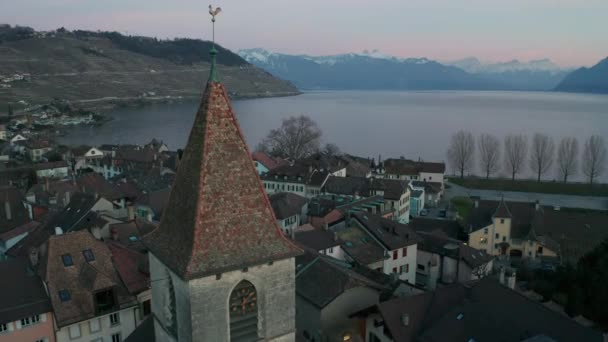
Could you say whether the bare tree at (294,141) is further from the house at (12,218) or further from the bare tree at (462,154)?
Answer: the house at (12,218)

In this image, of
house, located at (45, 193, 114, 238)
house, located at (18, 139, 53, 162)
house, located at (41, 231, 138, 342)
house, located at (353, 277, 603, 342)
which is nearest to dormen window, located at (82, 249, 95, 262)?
house, located at (41, 231, 138, 342)

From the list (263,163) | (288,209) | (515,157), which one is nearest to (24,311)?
(288,209)

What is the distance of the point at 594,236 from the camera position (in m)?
54.9

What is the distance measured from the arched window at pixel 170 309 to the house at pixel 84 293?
1451cm

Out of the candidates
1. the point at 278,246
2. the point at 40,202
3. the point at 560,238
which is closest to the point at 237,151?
the point at 278,246

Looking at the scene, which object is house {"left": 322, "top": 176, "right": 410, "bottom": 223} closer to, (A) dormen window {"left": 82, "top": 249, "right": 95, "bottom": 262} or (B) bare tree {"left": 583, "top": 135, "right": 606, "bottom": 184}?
(A) dormen window {"left": 82, "top": 249, "right": 95, "bottom": 262}

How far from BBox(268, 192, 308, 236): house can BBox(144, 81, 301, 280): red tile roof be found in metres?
37.2

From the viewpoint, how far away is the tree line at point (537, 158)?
311 feet

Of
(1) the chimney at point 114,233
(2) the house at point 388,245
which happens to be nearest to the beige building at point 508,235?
(2) the house at point 388,245

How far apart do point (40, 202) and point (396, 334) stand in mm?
43900

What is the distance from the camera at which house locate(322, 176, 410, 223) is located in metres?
61.2

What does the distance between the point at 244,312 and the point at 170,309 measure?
1980 mm

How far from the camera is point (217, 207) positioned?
11016 mm

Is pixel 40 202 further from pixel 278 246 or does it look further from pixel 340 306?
pixel 278 246
